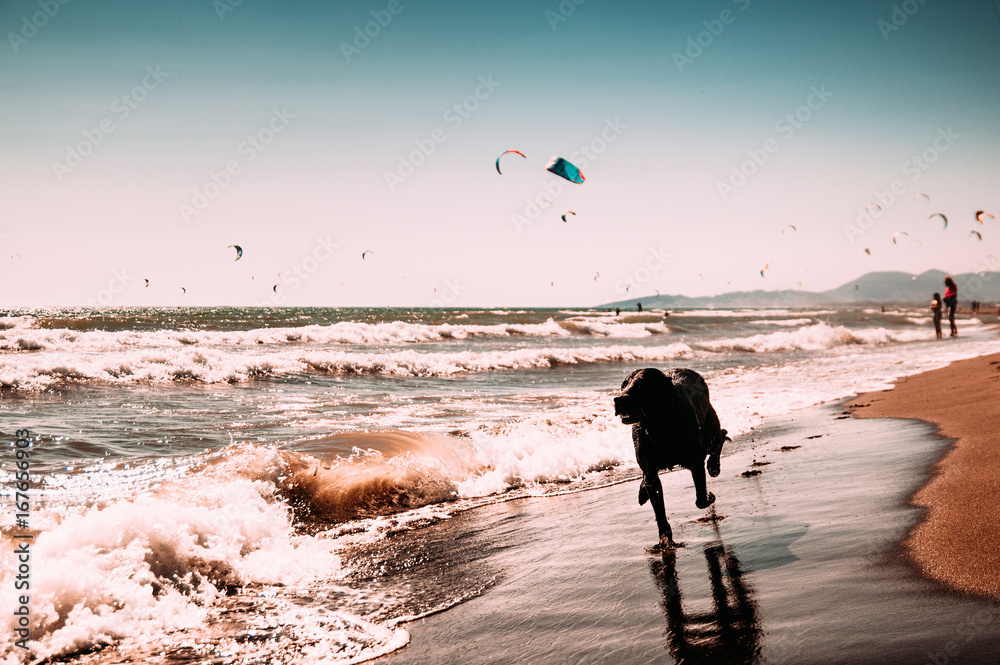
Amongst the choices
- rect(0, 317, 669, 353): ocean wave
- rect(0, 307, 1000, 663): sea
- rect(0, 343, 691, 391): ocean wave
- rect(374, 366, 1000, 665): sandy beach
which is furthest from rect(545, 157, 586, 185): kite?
rect(0, 317, 669, 353): ocean wave

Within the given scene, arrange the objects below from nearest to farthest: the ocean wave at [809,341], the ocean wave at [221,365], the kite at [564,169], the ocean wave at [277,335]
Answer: the kite at [564,169], the ocean wave at [221,365], the ocean wave at [277,335], the ocean wave at [809,341]

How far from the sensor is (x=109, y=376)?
1761 cm

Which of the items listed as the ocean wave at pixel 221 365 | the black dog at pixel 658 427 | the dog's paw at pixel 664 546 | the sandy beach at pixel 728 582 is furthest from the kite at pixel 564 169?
the ocean wave at pixel 221 365

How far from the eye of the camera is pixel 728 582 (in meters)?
3.52

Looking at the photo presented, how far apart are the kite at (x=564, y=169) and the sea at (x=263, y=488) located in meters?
4.22

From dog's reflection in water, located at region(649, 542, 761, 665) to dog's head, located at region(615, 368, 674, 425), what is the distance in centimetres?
99

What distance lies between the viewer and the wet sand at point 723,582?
107 inches

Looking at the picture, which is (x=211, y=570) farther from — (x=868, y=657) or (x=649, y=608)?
(x=868, y=657)

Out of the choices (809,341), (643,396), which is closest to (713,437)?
(643,396)

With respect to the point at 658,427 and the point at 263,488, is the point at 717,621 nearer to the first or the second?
the point at 658,427

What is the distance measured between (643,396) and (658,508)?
81 centimetres

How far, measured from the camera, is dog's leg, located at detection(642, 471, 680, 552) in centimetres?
422

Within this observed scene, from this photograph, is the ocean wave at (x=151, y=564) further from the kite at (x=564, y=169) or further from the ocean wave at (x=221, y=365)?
the ocean wave at (x=221, y=365)

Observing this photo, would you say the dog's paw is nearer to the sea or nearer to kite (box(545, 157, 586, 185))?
the sea
